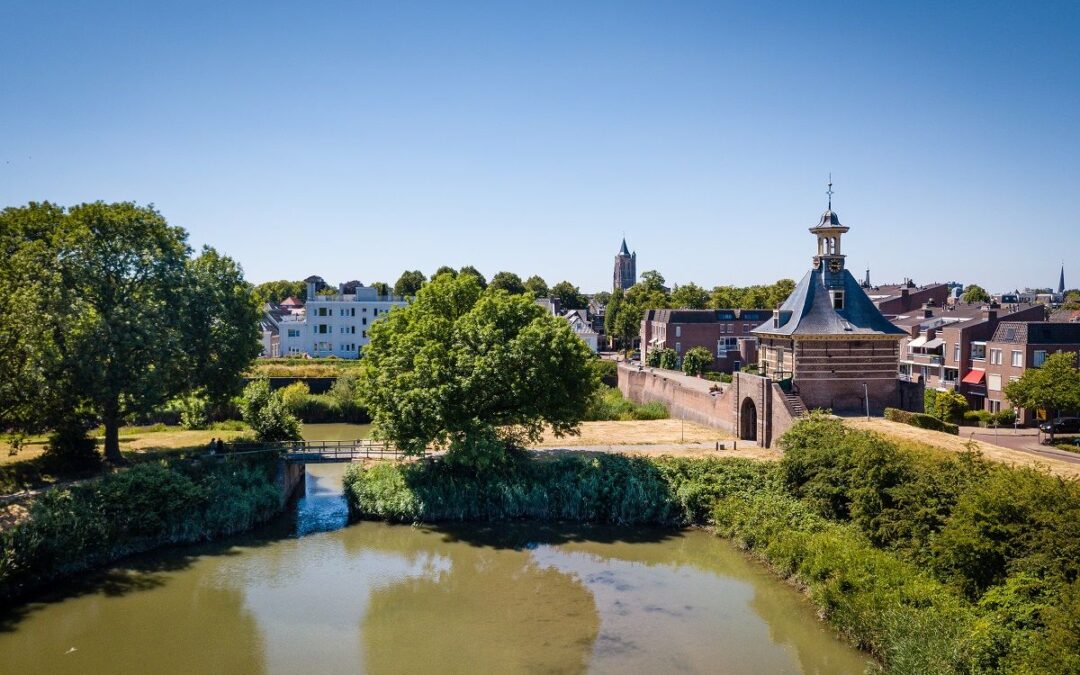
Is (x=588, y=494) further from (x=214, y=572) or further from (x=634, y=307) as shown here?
(x=634, y=307)

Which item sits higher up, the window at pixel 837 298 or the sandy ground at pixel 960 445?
the window at pixel 837 298

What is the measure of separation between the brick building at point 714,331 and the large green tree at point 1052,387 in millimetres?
30746

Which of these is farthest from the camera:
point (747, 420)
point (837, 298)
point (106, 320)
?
point (747, 420)

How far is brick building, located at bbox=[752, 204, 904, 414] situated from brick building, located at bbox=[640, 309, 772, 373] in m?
32.7

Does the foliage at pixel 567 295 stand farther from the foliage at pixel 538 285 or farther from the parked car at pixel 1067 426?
the parked car at pixel 1067 426

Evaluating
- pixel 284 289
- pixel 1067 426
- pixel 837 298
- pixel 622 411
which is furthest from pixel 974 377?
pixel 284 289

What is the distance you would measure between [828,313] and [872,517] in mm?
13887

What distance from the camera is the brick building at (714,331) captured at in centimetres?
6888

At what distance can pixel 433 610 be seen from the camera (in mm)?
21797

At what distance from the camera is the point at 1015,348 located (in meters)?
43.4

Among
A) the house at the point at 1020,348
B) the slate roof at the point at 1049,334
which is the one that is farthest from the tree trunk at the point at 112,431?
the slate roof at the point at 1049,334

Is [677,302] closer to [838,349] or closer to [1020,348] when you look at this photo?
[1020,348]

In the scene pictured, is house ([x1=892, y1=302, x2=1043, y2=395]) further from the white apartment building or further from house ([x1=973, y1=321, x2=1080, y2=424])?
the white apartment building

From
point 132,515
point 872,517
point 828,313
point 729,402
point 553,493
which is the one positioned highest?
point 828,313
